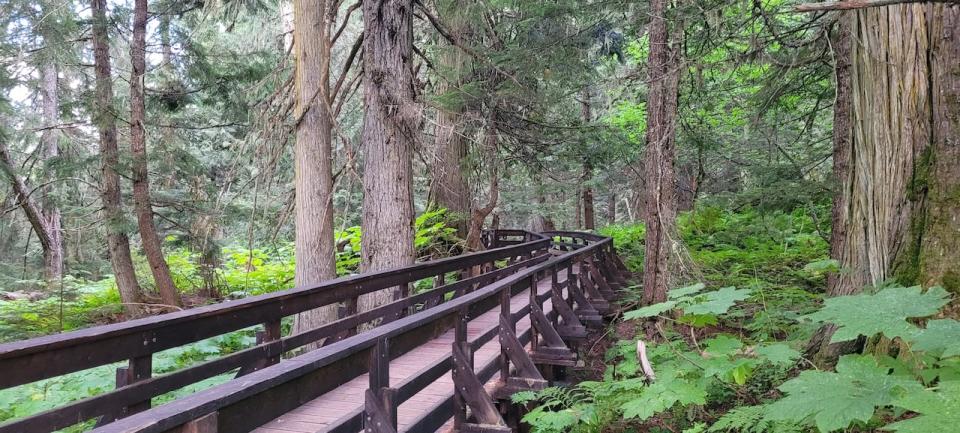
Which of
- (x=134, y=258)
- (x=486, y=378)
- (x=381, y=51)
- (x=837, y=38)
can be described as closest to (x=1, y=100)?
(x=134, y=258)

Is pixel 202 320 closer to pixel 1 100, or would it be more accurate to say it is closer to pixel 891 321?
pixel 891 321

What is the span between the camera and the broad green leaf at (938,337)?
7.55 ft

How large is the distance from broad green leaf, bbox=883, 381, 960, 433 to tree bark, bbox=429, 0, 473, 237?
7.38 meters

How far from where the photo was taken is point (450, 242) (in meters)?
14.2

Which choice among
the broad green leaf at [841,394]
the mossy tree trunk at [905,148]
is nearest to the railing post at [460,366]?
the broad green leaf at [841,394]

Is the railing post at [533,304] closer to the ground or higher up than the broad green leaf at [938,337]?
closer to the ground

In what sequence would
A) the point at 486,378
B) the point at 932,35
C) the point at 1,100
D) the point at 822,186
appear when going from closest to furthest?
the point at 932,35
the point at 486,378
the point at 822,186
the point at 1,100

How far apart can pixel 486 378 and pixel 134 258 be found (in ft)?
43.1

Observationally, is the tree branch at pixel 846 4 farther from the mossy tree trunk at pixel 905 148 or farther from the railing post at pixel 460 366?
the railing post at pixel 460 366

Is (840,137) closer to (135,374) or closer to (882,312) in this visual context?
(882,312)

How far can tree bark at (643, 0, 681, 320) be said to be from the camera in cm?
771

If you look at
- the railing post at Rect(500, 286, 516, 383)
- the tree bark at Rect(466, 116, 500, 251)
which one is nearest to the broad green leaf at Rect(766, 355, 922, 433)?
the railing post at Rect(500, 286, 516, 383)

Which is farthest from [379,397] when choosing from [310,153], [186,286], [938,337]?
[186,286]

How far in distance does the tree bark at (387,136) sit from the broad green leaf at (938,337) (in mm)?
6605
